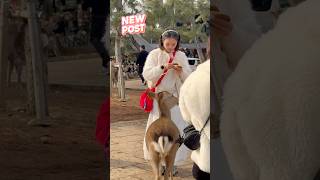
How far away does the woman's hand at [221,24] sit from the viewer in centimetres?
87

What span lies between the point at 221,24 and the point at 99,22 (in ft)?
1.30

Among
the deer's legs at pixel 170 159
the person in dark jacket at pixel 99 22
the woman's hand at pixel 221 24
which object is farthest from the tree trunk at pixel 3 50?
the deer's legs at pixel 170 159

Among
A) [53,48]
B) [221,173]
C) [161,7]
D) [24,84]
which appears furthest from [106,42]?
[161,7]

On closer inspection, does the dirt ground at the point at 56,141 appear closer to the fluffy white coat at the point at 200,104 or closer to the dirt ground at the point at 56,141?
the dirt ground at the point at 56,141

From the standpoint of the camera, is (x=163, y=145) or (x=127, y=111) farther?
(x=127, y=111)

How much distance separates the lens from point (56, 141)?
1.14 m

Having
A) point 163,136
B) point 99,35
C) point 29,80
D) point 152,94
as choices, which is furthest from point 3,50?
point 152,94

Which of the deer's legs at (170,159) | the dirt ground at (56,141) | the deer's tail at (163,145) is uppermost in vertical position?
the dirt ground at (56,141)

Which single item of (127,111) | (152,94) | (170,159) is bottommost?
(127,111)

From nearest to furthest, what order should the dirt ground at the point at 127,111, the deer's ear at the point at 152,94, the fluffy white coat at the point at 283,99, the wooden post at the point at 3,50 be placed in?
the fluffy white coat at the point at 283,99, the wooden post at the point at 3,50, the deer's ear at the point at 152,94, the dirt ground at the point at 127,111

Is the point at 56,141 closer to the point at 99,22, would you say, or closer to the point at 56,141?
the point at 56,141

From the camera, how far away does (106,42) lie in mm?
1185

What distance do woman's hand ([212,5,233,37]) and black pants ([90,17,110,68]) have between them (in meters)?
0.38

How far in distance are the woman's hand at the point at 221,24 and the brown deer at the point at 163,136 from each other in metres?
1.93
